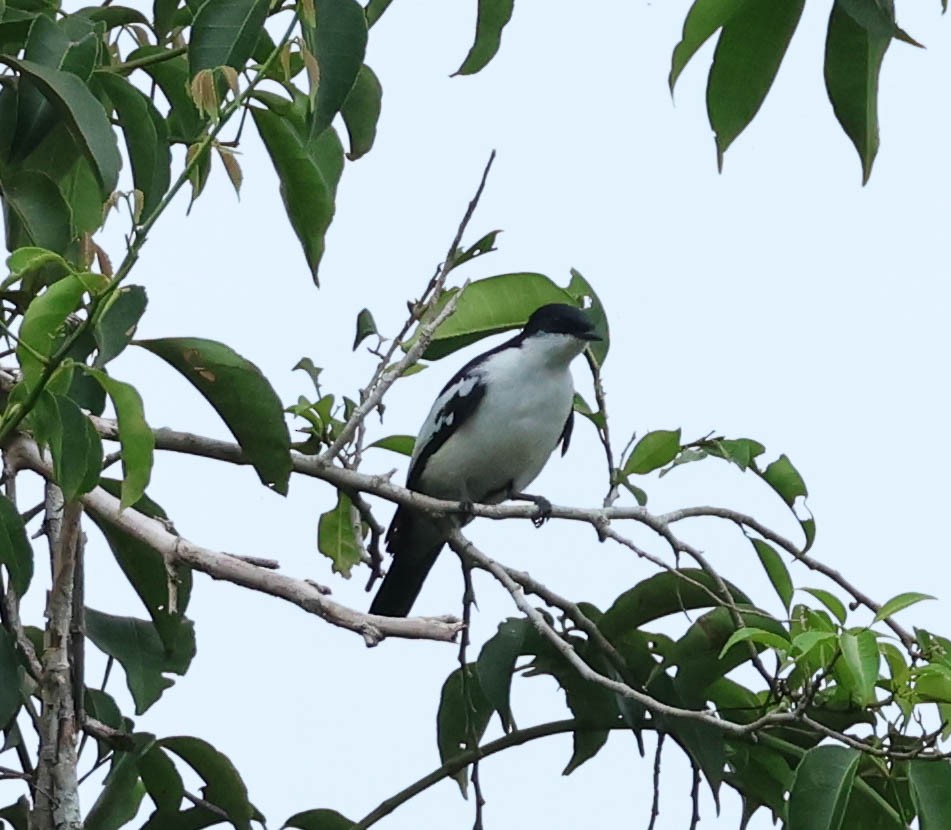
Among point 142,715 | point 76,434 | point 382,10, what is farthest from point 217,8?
point 142,715

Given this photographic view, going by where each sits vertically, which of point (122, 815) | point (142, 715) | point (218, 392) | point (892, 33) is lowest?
point (122, 815)

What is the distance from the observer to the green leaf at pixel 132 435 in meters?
2.09

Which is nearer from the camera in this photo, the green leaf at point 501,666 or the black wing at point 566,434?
the green leaf at point 501,666

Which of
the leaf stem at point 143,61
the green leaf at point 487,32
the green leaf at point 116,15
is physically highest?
the green leaf at point 116,15

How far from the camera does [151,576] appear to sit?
10.3 feet

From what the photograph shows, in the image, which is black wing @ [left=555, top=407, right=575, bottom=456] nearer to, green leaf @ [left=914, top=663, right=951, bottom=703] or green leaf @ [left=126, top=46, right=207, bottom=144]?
green leaf @ [left=126, top=46, right=207, bottom=144]

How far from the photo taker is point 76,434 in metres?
2.12

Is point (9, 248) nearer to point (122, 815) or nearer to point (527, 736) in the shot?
point (122, 815)

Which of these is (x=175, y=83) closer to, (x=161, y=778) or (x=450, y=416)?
(x=161, y=778)

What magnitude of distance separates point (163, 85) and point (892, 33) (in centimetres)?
157

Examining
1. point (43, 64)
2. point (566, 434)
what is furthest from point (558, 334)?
point (43, 64)

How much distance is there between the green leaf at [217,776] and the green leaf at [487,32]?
144 centimetres

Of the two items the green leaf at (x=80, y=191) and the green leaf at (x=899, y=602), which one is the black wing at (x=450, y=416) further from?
the green leaf at (x=899, y=602)

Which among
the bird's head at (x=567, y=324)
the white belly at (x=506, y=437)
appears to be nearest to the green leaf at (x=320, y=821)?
the bird's head at (x=567, y=324)
